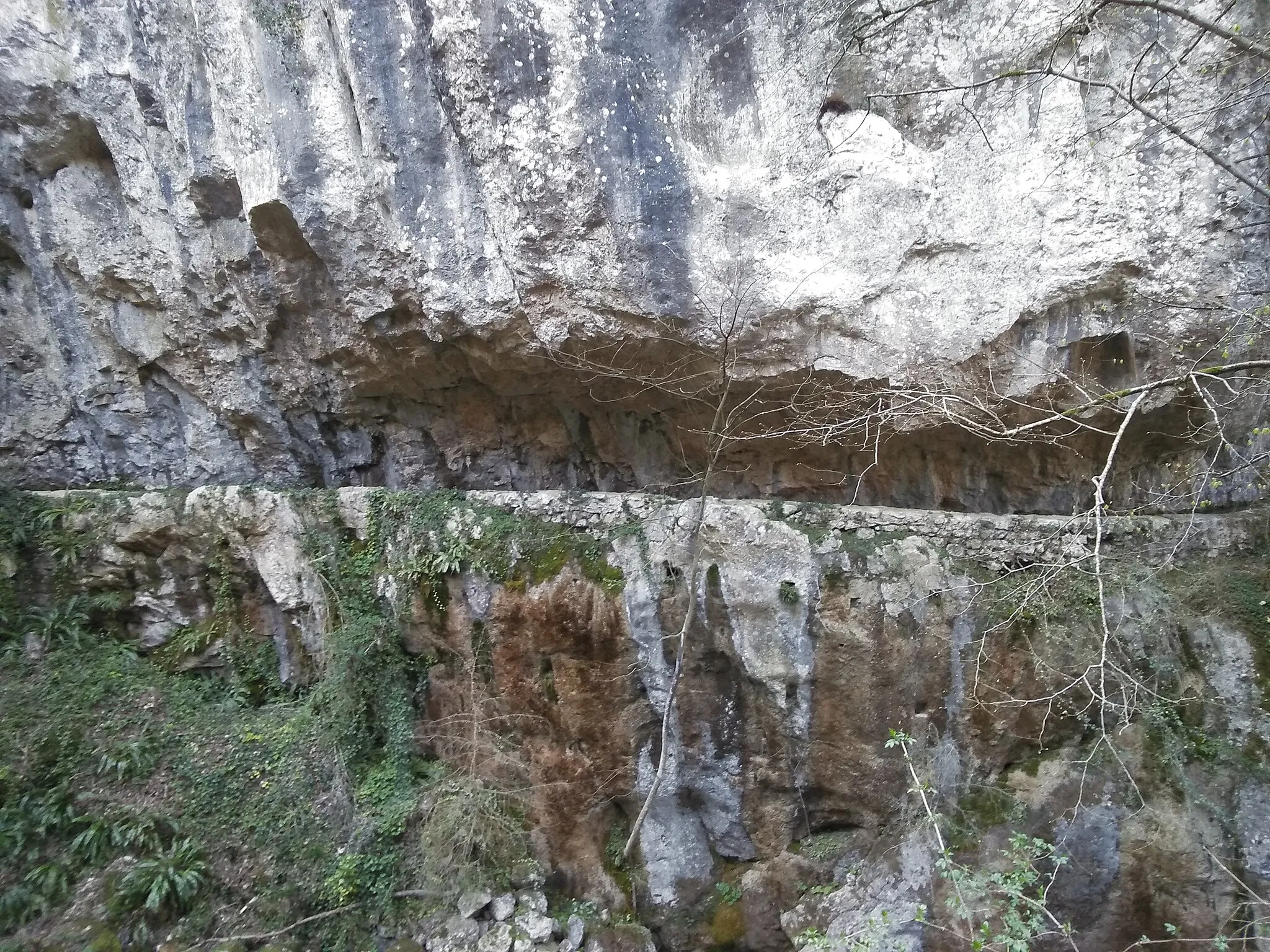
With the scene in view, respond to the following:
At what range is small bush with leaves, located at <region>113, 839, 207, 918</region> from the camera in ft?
16.6

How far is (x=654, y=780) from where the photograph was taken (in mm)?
5664

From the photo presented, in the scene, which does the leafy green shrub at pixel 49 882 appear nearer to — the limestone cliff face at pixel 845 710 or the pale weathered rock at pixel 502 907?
the limestone cliff face at pixel 845 710

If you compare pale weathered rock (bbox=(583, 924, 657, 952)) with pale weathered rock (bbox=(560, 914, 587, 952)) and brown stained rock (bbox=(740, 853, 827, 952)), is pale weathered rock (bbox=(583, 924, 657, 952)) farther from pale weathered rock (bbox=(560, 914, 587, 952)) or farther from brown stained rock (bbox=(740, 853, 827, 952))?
brown stained rock (bbox=(740, 853, 827, 952))

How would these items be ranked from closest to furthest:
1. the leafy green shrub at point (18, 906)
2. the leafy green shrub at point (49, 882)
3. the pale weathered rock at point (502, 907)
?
the leafy green shrub at point (18, 906), the leafy green shrub at point (49, 882), the pale weathered rock at point (502, 907)

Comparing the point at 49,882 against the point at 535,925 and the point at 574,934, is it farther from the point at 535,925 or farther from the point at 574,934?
the point at 574,934

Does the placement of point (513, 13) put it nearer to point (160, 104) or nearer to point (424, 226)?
point (424, 226)

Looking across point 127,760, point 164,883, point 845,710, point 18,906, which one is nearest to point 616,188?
point 845,710

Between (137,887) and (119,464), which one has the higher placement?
(119,464)

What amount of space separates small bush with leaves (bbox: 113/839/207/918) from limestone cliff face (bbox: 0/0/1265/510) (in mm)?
4666

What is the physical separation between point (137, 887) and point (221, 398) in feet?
15.7

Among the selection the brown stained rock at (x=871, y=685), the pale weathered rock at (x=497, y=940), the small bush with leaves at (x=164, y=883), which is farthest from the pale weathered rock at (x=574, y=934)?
the small bush with leaves at (x=164, y=883)

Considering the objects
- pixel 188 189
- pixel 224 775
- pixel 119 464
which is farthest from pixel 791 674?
pixel 119 464

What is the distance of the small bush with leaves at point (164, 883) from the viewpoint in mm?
5051

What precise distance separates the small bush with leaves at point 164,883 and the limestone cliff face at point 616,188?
4666 millimetres
